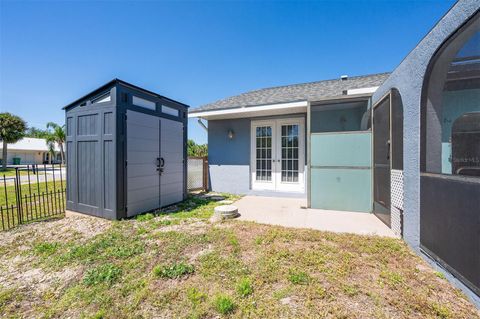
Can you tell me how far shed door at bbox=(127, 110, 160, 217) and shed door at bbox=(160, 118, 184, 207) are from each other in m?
0.18

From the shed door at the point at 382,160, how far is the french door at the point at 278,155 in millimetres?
2232

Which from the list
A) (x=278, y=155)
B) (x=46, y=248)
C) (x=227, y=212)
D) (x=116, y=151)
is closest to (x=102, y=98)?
(x=116, y=151)

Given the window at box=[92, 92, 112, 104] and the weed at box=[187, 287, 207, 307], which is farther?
the window at box=[92, 92, 112, 104]

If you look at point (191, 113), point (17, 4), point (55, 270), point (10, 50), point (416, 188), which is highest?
point (17, 4)

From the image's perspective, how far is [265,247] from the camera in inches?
116

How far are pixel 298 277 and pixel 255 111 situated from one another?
5208mm

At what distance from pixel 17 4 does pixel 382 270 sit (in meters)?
9.35

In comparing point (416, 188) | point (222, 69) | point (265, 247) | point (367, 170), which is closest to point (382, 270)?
point (416, 188)

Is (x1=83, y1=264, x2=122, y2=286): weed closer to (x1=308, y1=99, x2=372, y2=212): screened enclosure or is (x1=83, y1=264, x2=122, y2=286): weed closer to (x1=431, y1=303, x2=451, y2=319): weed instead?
(x1=431, y1=303, x2=451, y2=319): weed

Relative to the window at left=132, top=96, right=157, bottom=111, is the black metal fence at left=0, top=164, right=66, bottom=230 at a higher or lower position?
lower

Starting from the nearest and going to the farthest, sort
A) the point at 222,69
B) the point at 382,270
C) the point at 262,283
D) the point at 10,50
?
the point at 262,283 < the point at 382,270 < the point at 10,50 < the point at 222,69

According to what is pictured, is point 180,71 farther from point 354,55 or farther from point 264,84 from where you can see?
point 354,55

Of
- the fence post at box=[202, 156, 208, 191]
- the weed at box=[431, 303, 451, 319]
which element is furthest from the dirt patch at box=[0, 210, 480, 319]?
the fence post at box=[202, 156, 208, 191]

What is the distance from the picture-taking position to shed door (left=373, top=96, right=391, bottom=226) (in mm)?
3877
